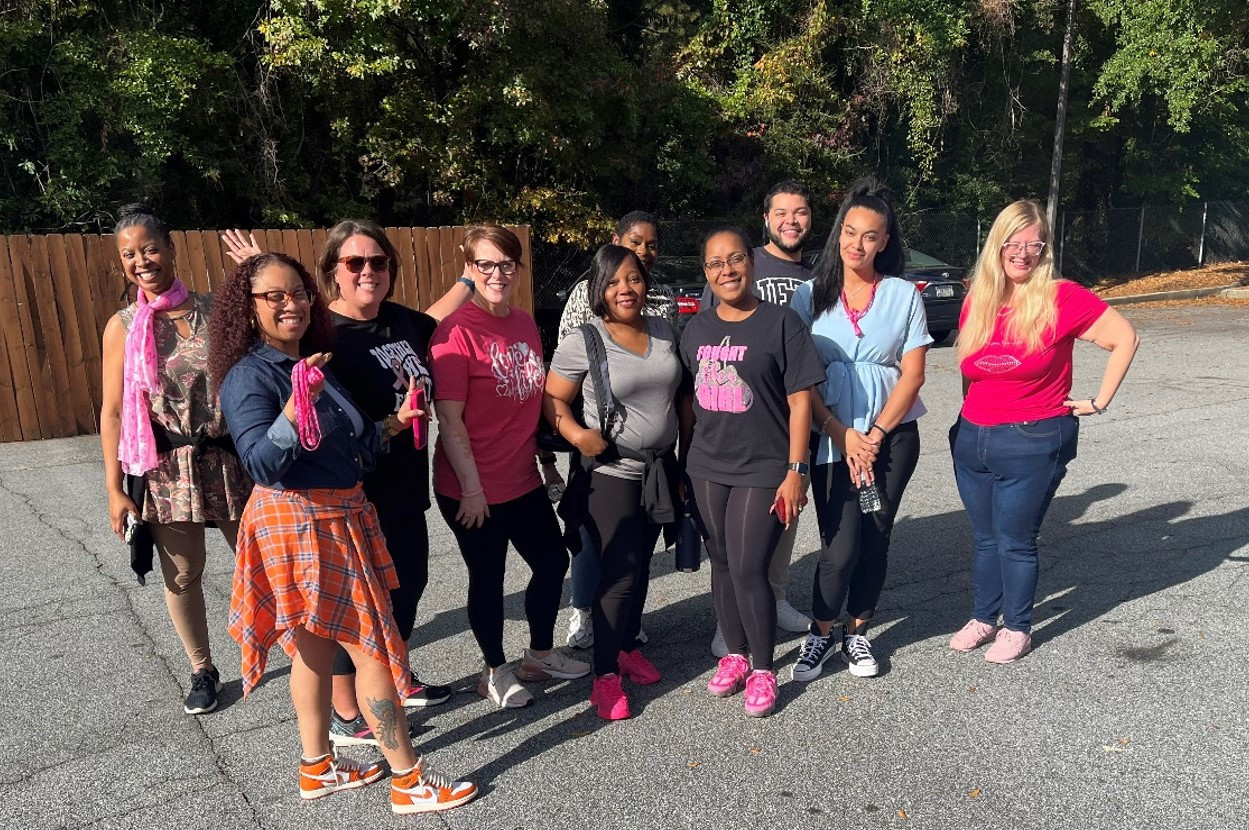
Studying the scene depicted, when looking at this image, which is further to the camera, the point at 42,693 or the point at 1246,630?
the point at 1246,630

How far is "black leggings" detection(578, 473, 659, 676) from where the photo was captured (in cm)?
358

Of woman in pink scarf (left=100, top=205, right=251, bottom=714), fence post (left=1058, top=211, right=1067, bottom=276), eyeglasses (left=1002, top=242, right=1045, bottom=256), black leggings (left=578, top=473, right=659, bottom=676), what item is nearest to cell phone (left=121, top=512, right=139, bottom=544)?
woman in pink scarf (left=100, top=205, right=251, bottom=714)

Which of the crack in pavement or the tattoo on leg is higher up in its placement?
the tattoo on leg

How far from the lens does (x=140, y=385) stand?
11.1 feet

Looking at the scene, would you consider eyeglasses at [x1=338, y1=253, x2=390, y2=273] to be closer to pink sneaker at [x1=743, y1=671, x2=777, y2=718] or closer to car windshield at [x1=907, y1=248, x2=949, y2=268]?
pink sneaker at [x1=743, y1=671, x2=777, y2=718]

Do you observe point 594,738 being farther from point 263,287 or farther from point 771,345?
point 263,287

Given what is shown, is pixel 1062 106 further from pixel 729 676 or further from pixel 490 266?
pixel 490 266

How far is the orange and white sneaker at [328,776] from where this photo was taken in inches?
121

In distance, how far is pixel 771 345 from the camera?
11.4ft

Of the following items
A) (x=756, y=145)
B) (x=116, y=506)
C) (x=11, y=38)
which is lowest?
(x=116, y=506)

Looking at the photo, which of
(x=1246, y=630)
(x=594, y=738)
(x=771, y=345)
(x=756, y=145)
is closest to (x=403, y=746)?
(x=594, y=738)

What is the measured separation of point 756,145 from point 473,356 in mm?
14297

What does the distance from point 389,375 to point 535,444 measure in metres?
0.63

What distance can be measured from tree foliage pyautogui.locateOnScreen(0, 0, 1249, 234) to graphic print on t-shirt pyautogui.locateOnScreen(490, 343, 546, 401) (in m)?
8.33
